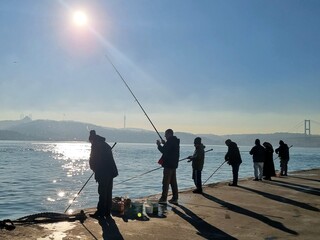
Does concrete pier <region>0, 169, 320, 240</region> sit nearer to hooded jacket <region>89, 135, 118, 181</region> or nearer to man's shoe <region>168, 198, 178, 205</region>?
man's shoe <region>168, 198, 178, 205</region>

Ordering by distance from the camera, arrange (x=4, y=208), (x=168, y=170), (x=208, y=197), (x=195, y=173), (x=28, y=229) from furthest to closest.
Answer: (x=4, y=208) < (x=195, y=173) < (x=208, y=197) < (x=168, y=170) < (x=28, y=229)

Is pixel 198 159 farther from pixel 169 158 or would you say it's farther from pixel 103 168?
A: pixel 103 168

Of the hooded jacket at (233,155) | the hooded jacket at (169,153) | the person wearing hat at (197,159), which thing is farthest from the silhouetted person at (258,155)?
the hooded jacket at (169,153)

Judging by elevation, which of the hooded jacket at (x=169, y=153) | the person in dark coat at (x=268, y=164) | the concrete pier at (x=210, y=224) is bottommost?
the concrete pier at (x=210, y=224)

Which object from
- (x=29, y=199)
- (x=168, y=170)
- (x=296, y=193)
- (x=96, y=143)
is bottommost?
(x=29, y=199)

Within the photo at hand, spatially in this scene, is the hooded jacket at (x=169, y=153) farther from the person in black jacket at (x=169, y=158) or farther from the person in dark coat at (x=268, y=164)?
the person in dark coat at (x=268, y=164)

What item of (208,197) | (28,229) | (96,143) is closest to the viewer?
(28,229)

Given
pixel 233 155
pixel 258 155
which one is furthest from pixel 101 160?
pixel 258 155

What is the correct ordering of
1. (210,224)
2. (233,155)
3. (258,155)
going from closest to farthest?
(210,224) < (233,155) < (258,155)

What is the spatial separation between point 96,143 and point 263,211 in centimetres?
437

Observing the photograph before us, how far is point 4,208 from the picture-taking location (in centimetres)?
1617

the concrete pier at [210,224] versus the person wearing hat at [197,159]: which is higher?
the person wearing hat at [197,159]

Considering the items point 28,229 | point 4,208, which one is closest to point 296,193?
point 28,229

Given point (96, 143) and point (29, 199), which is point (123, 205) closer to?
point (96, 143)
